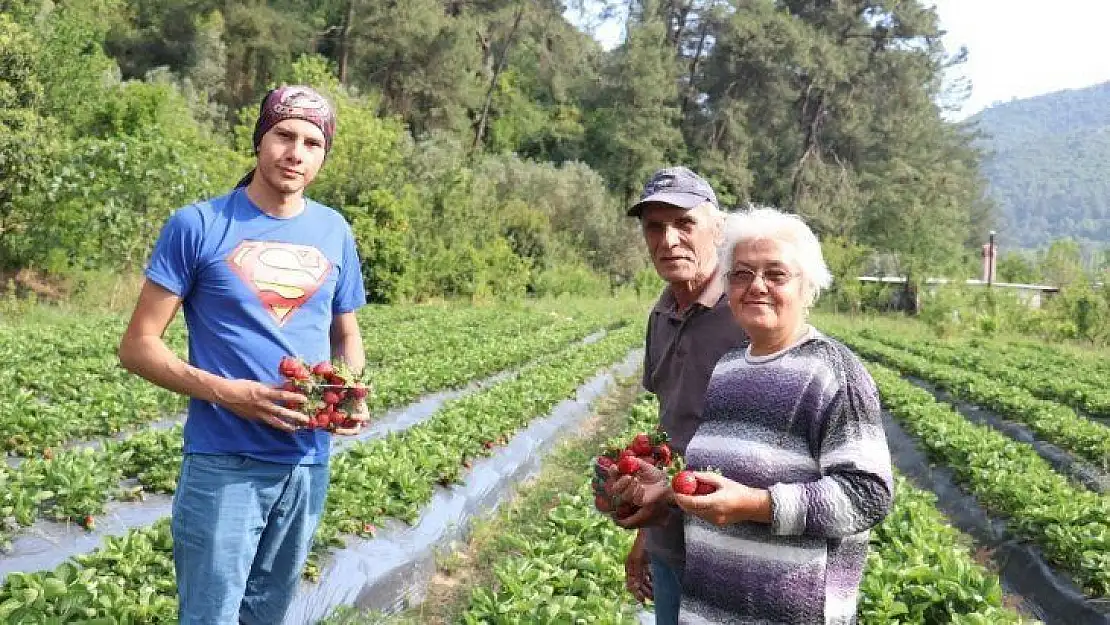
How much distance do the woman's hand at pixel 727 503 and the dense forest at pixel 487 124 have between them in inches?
707

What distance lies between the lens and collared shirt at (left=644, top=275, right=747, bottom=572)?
2.48m

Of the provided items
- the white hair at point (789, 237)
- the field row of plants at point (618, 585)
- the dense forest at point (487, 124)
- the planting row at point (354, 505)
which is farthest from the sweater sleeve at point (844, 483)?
the dense forest at point (487, 124)

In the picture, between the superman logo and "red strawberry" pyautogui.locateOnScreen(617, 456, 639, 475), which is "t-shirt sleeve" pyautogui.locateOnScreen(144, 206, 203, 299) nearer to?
the superman logo

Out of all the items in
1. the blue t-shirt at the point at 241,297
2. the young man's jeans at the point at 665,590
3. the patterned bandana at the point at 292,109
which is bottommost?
the young man's jeans at the point at 665,590

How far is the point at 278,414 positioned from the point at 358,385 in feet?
0.88

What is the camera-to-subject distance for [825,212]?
5172 centimetres

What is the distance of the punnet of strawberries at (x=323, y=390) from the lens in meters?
2.49

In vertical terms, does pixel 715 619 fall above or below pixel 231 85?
below

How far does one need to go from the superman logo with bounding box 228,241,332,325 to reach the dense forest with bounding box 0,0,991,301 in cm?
1675

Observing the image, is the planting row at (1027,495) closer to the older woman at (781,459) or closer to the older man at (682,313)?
the older man at (682,313)

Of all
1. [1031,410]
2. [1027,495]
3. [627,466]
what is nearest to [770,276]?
[627,466]

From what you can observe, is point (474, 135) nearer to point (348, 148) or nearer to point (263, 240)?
point (348, 148)

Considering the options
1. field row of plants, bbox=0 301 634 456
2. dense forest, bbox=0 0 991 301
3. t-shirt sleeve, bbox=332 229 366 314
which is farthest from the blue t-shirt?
dense forest, bbox=0 0 991 301

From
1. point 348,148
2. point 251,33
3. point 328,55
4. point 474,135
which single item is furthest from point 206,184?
point 474,135
